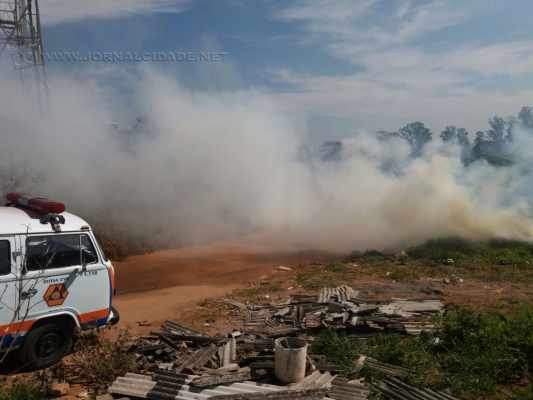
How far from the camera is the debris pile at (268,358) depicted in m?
5.44

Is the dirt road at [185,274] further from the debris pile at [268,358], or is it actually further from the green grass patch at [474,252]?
the green grass patch at [474,252]

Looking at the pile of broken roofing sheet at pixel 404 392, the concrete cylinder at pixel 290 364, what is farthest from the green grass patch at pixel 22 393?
the pile of broken roofing sheet at pixel 404 392

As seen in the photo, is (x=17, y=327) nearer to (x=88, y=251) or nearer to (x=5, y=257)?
(x=5, y=257)

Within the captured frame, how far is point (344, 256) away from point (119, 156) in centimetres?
1104

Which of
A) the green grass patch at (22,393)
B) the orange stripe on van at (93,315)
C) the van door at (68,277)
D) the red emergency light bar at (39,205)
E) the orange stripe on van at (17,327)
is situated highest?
the red emergency light bar at (39,205)

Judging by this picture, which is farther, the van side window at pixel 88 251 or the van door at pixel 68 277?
the van side window at pixel 88 251

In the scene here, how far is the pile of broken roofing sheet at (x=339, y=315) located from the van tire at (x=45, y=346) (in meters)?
3.56

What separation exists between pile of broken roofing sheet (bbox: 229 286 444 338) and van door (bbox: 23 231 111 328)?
3245mm

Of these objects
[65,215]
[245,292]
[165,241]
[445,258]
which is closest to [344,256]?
[445,258]

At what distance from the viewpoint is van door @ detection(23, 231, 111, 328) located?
6.01 m

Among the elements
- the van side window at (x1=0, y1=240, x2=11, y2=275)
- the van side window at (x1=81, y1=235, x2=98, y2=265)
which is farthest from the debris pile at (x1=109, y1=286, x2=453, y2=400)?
the van side window at (x1=0, y1=240, x2=11, y2=275)

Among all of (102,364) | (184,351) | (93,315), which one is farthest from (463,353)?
(93,315)

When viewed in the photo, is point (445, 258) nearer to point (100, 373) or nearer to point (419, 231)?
point (419, 231)

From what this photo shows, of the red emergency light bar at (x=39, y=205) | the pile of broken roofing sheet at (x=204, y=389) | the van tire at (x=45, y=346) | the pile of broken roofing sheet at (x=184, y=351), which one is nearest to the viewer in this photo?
the pile of broken roofing sheet at (x=204, y=389)
